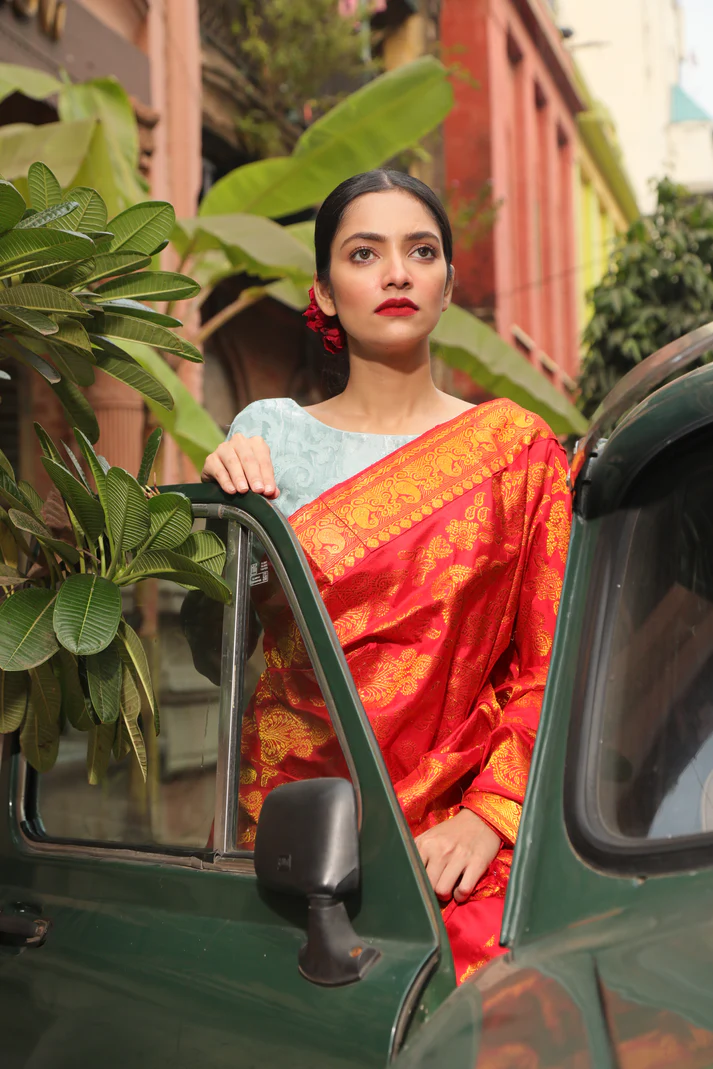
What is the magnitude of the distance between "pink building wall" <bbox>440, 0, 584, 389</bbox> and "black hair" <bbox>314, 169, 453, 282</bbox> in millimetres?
11142

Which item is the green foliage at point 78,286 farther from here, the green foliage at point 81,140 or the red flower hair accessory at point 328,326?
the green foliage at point 81,140

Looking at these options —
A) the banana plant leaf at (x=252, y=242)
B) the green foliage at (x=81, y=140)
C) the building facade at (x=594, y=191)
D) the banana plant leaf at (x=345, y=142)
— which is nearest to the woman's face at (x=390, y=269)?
the green foliage at (x=81, y=140)

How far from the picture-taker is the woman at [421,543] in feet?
6.01

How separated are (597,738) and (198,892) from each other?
0.62 metres

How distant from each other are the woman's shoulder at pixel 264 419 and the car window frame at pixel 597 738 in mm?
795

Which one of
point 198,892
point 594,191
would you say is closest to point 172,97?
point 198,892

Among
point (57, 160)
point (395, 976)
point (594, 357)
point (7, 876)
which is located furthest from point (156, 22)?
point (395, 976)

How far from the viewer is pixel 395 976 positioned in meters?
1.45

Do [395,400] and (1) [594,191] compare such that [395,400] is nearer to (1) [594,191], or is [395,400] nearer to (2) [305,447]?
(2) [305,447]

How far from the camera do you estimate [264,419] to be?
2.29 metres

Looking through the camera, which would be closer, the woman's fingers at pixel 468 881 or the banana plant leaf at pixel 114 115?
the woman's fingers at pixel 468 881

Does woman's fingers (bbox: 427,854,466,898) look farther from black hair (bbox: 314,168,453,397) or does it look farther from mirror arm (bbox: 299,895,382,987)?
black hair (bbox: 314,168,453,397)

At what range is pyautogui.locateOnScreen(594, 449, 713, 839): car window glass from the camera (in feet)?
4.71

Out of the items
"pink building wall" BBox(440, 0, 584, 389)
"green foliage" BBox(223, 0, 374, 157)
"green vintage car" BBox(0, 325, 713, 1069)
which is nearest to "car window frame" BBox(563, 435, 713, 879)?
"green vintage car" BBox(0, 325, 713, 1069)
